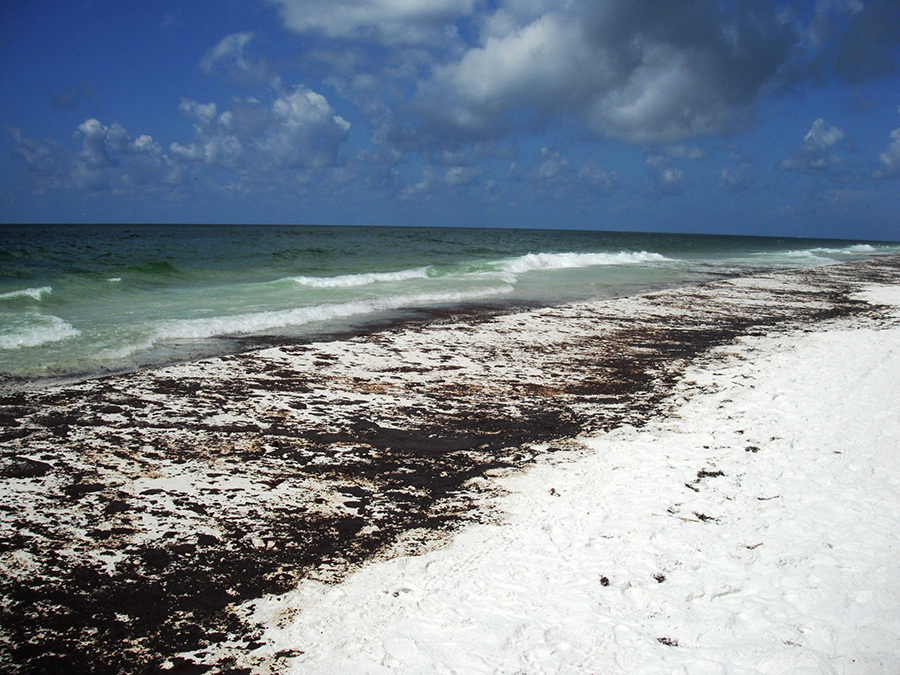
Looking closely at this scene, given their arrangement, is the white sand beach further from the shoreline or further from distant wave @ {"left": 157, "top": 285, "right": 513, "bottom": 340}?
distant wave @ {"left": 157, "top": 285, "right": 513, "bottom": 340}

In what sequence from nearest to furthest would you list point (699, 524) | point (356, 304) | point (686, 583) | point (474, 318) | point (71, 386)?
point (686, 583)
point (699, 524)
point (71, 386)
point (474, 318)
point (356, 304)

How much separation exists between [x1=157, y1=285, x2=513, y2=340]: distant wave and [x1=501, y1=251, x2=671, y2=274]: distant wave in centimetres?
994

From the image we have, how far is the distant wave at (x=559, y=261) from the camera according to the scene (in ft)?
82.2

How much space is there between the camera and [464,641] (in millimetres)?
2604

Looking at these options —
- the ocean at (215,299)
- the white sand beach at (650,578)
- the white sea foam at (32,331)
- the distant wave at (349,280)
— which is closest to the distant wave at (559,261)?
the ocean at (215,299)

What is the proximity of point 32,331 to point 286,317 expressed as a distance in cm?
399

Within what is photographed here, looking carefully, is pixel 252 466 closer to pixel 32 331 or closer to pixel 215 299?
pixel 32 331

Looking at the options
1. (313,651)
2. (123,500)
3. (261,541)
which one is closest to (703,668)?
(313,651)

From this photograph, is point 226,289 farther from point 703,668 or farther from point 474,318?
point 703,668

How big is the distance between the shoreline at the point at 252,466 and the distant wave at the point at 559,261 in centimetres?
1647

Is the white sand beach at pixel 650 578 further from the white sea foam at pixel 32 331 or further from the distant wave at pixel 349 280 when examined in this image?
the distant wave at pixel 349 280

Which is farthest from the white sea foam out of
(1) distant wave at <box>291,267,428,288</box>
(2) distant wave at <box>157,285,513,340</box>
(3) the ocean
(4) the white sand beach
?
(4) the white sand beach

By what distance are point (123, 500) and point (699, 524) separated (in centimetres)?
386

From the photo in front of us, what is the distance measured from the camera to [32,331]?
29.0 ft
